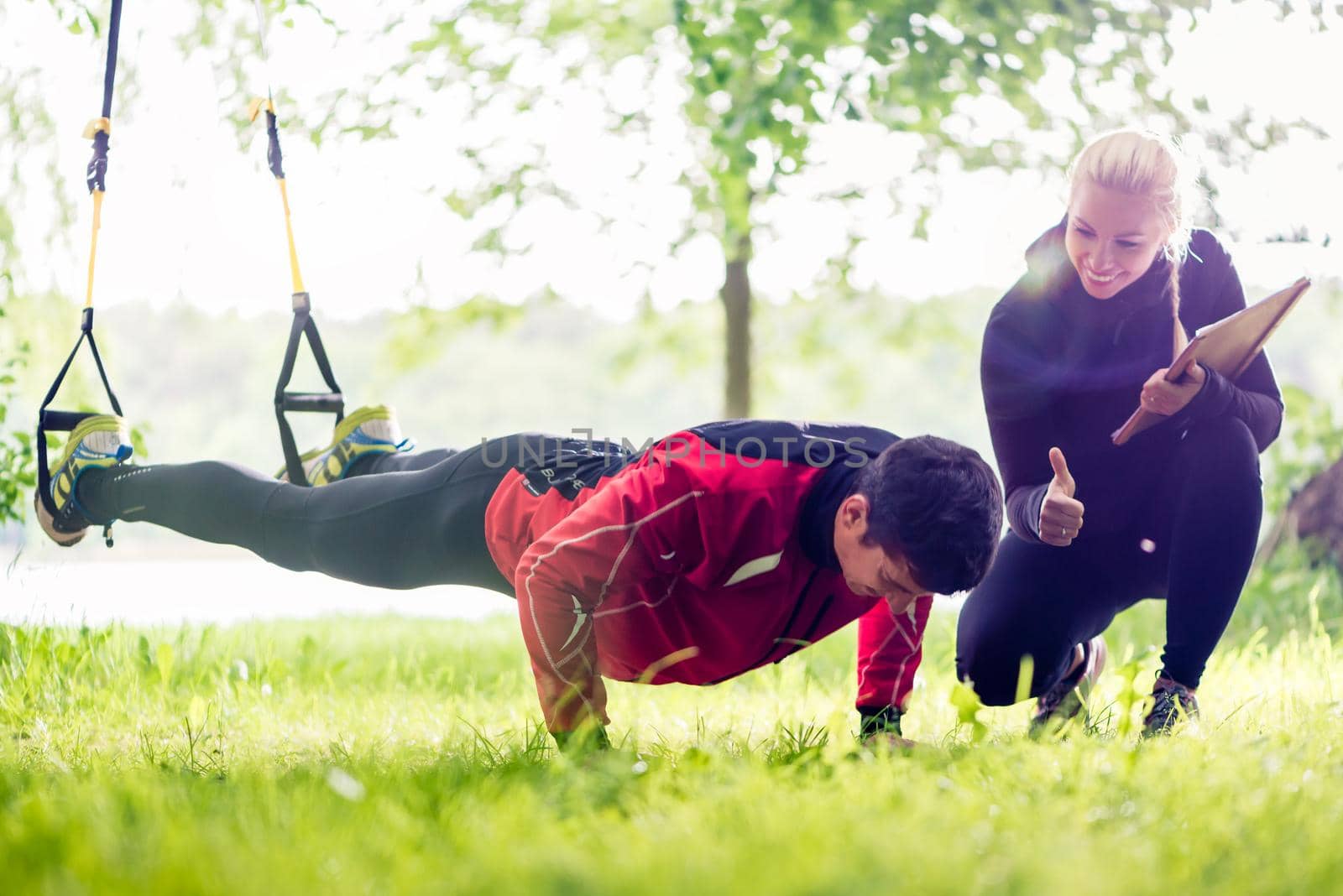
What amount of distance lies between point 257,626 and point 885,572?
12.3ft

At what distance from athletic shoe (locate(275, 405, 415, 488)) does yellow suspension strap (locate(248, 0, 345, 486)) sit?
7 centimetres

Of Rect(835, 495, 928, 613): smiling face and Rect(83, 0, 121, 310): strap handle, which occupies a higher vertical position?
Rect(83, 0, 121, 310): strap handle

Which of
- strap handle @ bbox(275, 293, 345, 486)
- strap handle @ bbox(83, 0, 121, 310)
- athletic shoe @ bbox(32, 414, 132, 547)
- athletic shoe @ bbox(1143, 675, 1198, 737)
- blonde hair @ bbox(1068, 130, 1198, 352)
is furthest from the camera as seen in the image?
athletic shoe @ bbox(32, 414, 132, 547)

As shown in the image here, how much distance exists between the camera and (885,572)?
2.15 metres

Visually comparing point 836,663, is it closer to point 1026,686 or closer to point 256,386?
point 1026,686

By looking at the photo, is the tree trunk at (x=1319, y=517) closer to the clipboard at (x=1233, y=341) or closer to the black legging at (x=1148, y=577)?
the black legging at (x=1148, y=577)

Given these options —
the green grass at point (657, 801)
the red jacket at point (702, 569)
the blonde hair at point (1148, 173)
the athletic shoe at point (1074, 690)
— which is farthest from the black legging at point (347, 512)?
the blonde hair at point (1148, 173)

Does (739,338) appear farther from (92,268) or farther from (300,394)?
(92,268)

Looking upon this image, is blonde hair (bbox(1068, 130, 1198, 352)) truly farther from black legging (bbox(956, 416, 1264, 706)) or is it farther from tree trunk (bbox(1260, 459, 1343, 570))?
tree trunk (bbox(1260, 459, 1343, 570))

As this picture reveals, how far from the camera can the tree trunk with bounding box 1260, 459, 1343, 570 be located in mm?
5453

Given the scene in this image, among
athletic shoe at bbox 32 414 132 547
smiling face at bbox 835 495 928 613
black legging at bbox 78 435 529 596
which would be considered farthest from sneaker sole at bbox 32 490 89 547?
smiling face at bbox 835 495 928 613

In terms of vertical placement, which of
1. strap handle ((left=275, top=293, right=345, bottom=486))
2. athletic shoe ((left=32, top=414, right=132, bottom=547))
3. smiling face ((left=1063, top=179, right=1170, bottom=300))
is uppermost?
smiling face ((left=1063, top=179, right=1170, bottom=300))

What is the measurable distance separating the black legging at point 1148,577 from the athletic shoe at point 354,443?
1774 millimetres

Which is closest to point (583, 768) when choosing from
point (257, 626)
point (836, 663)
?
point (836, 663)
